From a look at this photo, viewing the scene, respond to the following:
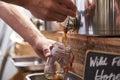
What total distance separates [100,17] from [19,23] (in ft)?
1.79

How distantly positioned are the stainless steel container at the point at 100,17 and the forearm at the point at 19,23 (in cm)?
40

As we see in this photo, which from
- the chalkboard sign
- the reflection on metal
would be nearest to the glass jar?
the reflection on metal

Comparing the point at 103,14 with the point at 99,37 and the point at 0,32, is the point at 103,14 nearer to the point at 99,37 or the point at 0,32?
the point at 99,37

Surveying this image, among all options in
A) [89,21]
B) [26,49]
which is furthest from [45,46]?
[26,49]

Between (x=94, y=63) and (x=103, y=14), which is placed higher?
(x=103, y=14)

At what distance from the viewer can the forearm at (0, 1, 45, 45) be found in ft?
3.62

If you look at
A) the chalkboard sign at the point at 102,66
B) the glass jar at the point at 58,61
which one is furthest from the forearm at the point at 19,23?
the chalkboard sign at the point at 102,66

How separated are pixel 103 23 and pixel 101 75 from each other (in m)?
0.16

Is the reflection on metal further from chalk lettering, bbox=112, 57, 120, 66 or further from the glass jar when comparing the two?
chalk lettering, bbox=112, 57, 120, 66

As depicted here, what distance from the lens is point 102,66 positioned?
0.61 meters

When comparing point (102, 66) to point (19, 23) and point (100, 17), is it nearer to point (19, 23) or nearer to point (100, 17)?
point (100, 17)

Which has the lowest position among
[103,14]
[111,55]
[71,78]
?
[71,78]

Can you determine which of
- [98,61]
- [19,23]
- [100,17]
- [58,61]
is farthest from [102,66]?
[19,23]

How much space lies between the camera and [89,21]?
0.72 m
